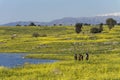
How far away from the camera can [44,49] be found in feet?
340

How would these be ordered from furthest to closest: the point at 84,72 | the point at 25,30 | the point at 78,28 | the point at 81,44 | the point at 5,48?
the point at 25,30, the point at 78,28, the point at 5,48, the point at 81,44, the point at 84,72

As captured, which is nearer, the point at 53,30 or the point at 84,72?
the point at 84,72

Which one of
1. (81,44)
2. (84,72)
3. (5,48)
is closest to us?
(84,72)

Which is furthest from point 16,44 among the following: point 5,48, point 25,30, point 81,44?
point 25,30

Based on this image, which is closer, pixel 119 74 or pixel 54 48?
pixel 119 74

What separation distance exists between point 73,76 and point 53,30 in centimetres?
15664

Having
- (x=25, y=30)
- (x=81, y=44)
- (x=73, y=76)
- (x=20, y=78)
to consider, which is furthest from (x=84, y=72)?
(x=25, y=30)

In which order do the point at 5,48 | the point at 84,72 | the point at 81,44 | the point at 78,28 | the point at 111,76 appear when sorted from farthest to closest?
1. the point at 78,28
2. the point at 5,48
3. the point at 81,44
4. the point at 84,72
5. the point at 111,76

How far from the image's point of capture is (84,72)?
3875 centimetres

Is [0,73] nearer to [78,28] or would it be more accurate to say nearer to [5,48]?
[5,48]

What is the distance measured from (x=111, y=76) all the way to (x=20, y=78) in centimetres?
862

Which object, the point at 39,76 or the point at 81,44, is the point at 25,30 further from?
the point at 39,76

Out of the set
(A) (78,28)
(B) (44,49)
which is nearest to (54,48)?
(B) (44,49)

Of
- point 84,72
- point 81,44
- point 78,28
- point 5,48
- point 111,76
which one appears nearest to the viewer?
point 111,76
